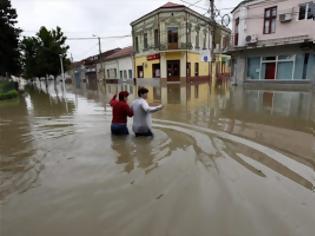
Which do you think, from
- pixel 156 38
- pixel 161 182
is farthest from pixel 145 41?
pixel 161 182

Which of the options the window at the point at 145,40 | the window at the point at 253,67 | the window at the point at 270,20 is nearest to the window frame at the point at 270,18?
the window at the point at 270,20

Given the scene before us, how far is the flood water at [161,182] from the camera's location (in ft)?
8.06

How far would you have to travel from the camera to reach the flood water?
2.46m

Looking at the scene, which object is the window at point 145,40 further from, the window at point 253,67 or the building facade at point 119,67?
the window at point 253,67

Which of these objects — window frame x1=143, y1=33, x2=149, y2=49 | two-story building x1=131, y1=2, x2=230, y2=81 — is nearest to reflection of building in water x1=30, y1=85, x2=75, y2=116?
two-story building x1=131, y1=2, x2=230, y2=81

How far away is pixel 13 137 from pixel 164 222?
5.40 m

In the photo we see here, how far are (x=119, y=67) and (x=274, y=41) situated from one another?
78.9ft

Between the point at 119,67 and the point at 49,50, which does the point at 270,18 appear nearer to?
the point at 119,67

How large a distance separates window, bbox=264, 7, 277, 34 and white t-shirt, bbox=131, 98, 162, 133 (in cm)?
1757

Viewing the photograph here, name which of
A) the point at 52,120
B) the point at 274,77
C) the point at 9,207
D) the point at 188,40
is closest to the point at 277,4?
the point at 274,77

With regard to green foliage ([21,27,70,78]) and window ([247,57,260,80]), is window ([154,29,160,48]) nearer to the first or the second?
window ([247,57,260,80])

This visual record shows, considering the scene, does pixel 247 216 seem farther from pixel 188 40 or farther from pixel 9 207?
pixel 188 40

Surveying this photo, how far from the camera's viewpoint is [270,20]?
18.5 m

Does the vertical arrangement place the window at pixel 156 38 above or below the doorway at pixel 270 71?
above
